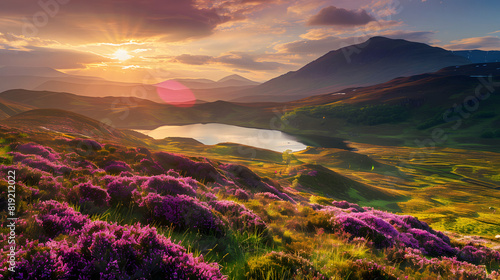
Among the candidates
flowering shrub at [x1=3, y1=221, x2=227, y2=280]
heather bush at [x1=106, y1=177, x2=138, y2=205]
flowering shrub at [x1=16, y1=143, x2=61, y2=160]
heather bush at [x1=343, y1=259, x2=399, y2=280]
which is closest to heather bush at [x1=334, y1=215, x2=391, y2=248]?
heather bush at [x1=343, y1=259, x2=399, y2=280]

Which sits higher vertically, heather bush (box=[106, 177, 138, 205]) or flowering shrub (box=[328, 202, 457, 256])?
heather bush (box=[106, 177, 138, 205])

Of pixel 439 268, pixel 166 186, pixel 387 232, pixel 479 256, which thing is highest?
pixel 166 186

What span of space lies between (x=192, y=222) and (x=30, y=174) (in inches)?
254

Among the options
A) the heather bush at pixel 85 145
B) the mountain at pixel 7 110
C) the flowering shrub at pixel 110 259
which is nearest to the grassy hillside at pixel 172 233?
the flowering shrub at pixel 110 259

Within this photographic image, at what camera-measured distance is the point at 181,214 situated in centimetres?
816

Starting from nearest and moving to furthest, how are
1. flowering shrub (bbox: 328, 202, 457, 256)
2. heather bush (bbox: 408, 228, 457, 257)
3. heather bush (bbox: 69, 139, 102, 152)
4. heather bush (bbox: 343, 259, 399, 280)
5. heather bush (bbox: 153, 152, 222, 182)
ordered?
heather bush (bbox: 343, 259, 399, 280), flowering shrub (bbox: 328, 202, 457, 256), heather bush (bbox: 408, 228, 457, 257), heather bush (bbox: 153, 152, 222, 182), heather bush (bbox: 69, 139, 102, 152)

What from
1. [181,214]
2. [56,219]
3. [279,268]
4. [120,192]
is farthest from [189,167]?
[279,268]

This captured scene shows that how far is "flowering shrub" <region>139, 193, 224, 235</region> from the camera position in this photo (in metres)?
7.90

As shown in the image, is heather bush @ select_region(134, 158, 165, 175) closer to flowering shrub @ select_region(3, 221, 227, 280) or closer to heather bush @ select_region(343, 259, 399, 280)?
flowering shrub @ select_region(3, 221, 227, 280)

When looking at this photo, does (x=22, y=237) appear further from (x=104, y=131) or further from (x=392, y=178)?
(x=392, y=178)

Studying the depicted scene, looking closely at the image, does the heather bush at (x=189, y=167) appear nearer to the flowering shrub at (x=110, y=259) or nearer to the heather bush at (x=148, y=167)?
the heather bush at (x=148, y=167)

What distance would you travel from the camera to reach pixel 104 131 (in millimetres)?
69500

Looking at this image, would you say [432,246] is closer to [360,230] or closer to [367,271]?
[360,230]

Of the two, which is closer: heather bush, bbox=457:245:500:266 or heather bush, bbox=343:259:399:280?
heather bush, bbox=343:259:399:280
